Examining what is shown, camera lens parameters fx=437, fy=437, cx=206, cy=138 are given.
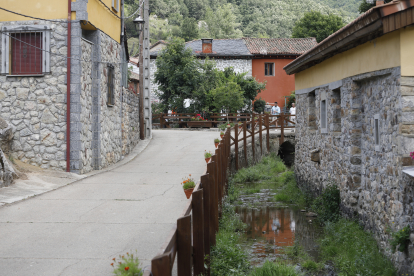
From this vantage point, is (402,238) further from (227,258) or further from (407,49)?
(407,49)

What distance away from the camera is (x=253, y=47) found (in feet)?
121

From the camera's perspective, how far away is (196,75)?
27844 mm

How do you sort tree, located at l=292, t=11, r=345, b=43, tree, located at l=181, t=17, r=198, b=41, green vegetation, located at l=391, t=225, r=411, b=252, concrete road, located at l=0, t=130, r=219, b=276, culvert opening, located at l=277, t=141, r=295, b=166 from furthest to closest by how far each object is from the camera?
tree, located at l=181, t=17, r=198, b=41, tree, located at l=292, t=11, r=345, b=43, culvert opening, located at l=277, t=141, r=295, b=166, green vegetation, located at l=391, t=225, r=411, b=252, concrete road, located at l=0, t=130, r=219, b=276

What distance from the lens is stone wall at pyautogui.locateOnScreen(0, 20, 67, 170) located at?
1077cm

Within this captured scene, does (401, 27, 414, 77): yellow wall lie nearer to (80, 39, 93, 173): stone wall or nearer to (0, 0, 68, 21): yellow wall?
(80, 39, 93, 173): stone wall

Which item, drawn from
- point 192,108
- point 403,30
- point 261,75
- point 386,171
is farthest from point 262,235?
point 261,75

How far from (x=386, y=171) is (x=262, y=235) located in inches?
112

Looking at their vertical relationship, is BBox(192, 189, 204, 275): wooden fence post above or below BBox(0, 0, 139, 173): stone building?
below

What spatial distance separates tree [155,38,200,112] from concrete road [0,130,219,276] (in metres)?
16.4

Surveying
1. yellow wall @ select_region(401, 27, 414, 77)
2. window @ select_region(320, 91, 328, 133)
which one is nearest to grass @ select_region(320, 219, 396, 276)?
yellow wall @ select_region(401, 27, 414, 77)

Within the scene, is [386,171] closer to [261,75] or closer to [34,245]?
[34,245]

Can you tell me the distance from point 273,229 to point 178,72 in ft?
66.4

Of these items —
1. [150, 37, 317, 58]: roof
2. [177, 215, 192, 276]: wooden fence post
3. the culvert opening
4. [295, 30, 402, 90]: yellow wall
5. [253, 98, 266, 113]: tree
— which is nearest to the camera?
[177, 215, 192, 276]: wooden fence post

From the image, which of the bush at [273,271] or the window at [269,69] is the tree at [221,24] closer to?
the window at [269,69]
